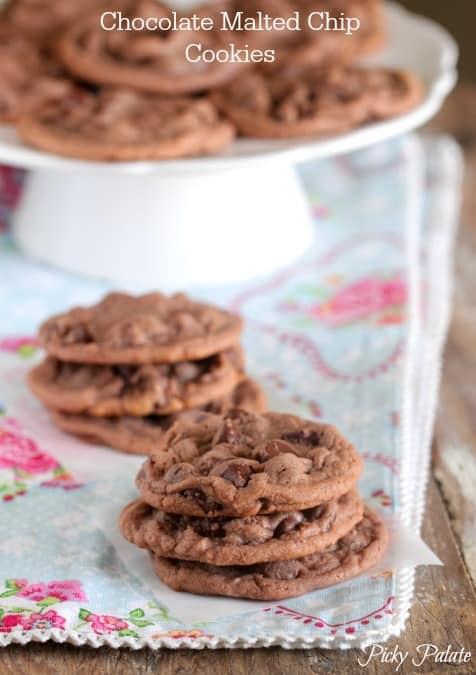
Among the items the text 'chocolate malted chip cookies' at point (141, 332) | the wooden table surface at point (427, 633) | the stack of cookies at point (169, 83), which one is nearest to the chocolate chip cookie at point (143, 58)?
the stack of cookies at point (169, 83)

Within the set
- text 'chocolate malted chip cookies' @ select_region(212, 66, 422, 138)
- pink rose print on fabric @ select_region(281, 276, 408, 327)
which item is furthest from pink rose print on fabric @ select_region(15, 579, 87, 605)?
text 'chocolate malted chip cookies' @ select_region(212, 66, 422, 138)

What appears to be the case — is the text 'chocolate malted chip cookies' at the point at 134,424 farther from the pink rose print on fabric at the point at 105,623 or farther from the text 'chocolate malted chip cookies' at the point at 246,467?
the pink rose print on fabric at the point at 105,623

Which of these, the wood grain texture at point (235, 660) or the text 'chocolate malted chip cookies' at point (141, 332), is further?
the text 'chocolate malted chip cookies' at point (141, 332)

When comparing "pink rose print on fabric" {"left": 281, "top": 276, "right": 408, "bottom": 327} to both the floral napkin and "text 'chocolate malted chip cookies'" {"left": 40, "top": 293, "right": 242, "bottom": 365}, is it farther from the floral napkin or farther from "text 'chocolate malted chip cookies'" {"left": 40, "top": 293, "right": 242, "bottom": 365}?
"text 'chocolate malted chip cookies'" {"left": 40, "top": 293, "right": 242, "bottom": 365}

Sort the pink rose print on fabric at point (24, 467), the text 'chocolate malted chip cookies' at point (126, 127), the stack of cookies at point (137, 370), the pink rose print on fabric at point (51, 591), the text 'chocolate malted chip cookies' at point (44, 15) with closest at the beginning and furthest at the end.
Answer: the pink rose print on fabric at point (51, 591)
the pink rose print on fabric at point (24, 467)
the stack of cookies at point (137, 370)
the text 'chocolate malted chip cookies' at point (126, 127)
the text 'chocolate malted chip cookies' at point (44, 15)

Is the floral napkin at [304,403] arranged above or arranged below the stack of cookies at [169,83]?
below
